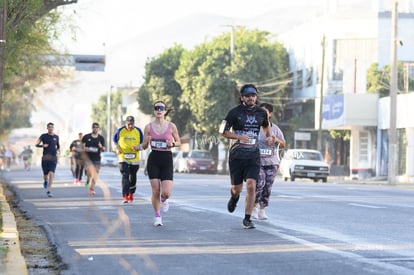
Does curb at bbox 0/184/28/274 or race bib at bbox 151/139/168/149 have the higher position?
race bib at bbox 151/139/168/149

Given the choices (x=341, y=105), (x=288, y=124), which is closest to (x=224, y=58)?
(x=288, y=124)

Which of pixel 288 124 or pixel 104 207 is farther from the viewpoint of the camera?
pixel 288 124

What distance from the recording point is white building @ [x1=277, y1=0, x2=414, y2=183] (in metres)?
62.3

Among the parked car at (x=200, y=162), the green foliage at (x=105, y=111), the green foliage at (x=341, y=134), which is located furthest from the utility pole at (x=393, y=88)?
the green foliage at (x=105, y=111)

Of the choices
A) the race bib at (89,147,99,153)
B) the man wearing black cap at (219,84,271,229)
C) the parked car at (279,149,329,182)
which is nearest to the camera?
the man wearing black cap at (219,84,271,229)

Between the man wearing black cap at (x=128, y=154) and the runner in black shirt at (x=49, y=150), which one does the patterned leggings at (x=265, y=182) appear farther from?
the runner in black shirt at (x=49, y=150)

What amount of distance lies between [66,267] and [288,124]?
6956cm

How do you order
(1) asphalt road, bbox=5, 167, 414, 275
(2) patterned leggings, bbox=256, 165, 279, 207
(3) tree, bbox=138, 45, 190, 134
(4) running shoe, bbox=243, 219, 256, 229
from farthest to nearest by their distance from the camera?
1. (3) tree, bbox=138, 45, 190, 134
2. (2) patterned leggings, bbox=256, 165, 279, 207
3. (4) running shoe, bbox=243, 219, 256, 229
4. (1) asphalt road, bbox=5, 167, 414, 275

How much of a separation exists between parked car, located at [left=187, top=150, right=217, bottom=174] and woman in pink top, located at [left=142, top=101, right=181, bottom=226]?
51.2 metres

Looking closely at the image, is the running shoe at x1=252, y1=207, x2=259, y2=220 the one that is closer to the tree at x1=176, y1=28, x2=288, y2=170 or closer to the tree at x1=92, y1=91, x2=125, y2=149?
the tree at x1=176, y1=28, x2=288, y2=170

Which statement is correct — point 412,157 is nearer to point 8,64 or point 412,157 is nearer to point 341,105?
point 341,105

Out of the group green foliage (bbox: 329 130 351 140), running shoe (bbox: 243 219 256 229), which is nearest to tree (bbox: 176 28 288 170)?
green foliage (bbox: 329 130 351 140)

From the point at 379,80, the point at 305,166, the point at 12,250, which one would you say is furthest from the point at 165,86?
the point at 12,250

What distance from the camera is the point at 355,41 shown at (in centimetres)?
7375
